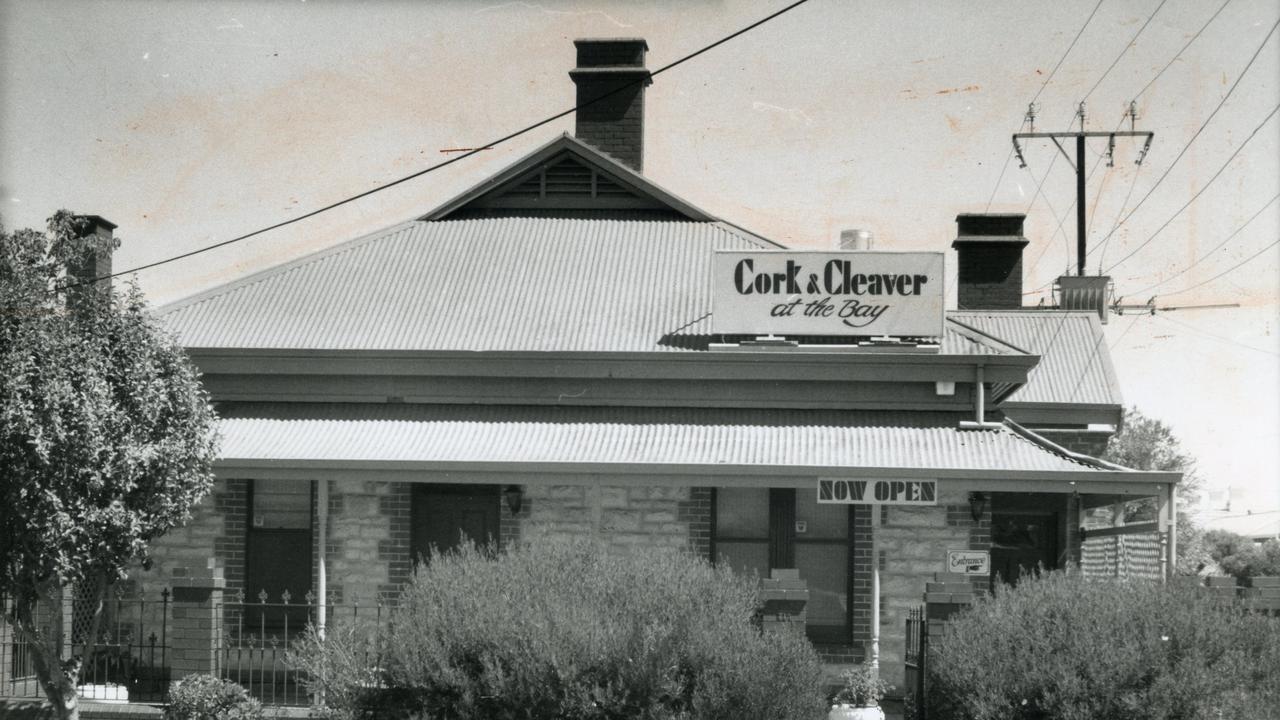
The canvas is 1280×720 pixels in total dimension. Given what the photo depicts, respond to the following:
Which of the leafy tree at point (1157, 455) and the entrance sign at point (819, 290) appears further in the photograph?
the leafy tree at point (1157, 455)

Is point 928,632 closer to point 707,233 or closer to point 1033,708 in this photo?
point 1033,708

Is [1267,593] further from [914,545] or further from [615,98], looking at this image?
[615,98]

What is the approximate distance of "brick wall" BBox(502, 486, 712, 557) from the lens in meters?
17.4

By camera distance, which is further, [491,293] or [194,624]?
[491,293]

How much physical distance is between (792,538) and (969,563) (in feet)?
6.94

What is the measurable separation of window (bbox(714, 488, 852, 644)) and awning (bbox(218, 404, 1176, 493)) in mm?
802

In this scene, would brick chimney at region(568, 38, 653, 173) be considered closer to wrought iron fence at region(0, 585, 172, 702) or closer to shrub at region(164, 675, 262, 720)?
wrought iron fence at region(0, 585, 172, 702)

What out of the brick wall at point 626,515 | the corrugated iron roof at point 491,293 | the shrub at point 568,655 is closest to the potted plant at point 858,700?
the shrub at point 568,655

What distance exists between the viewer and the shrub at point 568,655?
10.8 m

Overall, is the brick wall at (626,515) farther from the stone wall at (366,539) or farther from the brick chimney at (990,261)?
the brick chimney at (990,261)

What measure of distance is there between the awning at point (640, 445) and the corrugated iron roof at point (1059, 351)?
10.1 metres

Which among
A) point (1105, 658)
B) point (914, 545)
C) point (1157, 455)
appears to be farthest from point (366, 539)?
point (1157, 455)

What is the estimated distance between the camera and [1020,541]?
64.8ft

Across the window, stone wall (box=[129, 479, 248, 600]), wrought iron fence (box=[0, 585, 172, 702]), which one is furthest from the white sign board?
wrought iron fence (box=[0, 585, 172, 702])
